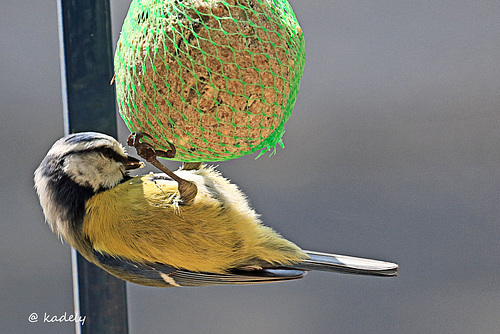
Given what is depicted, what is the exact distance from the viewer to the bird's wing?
105 centimetres

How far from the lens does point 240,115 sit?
0.82m

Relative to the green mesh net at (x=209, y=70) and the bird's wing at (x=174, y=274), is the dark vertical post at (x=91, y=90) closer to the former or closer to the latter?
the bird's wing at (x=174, y=274)

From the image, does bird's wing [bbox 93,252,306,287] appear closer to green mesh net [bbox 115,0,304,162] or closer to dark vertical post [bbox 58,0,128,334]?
dark vertical post [bbox 58,0,128,334]

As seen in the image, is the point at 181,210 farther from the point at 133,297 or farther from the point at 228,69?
the point at 133,297

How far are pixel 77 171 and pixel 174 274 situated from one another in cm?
30

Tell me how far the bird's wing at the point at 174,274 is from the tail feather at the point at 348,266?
0.19 feet

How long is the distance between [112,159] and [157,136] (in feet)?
0.66

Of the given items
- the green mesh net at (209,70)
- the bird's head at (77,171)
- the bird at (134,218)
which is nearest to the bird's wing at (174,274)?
the bird at (134,218)

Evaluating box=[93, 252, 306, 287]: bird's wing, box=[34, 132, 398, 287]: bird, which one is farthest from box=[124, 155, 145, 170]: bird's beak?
box=[93, 252, 306, 287]: bird's wing

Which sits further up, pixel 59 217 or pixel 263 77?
pixel 263 77

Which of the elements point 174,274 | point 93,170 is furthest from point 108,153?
point 174,274

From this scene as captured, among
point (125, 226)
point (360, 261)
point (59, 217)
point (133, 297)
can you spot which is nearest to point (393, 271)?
point (360, 261)

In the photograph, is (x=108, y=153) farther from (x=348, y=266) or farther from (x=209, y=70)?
(x=348, y=266)

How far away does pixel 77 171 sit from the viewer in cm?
100
